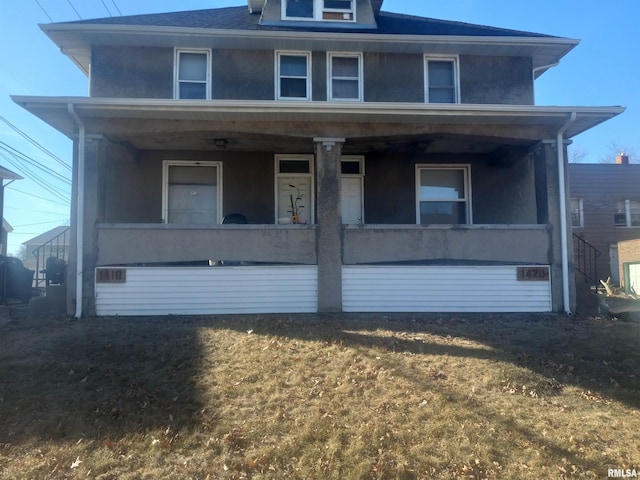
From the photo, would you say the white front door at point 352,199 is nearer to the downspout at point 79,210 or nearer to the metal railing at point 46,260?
the downspout at point 79,210

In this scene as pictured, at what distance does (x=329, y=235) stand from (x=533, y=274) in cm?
393

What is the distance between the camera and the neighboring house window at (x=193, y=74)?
10672mm

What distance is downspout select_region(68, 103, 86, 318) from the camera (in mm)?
8328

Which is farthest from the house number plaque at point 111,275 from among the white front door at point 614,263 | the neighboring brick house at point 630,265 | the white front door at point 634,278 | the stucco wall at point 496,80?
the white front door at point 614,263

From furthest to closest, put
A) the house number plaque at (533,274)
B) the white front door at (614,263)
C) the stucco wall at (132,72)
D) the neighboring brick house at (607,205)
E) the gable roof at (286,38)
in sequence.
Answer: the neighboring brick house at (607,205)
the white front door at (614,263)
the stucco wall at (132,72)
the gable roof at (286,38)
the house number plaque at (533,274)

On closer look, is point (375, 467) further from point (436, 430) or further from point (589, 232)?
point (589, 232)

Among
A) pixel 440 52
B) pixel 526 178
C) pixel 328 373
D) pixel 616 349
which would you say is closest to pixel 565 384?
pixel 616 349

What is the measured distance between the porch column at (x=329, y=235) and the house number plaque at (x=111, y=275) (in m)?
3.53

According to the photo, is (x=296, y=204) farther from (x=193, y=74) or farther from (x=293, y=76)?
(x=193, y=74)

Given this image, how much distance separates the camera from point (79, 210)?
335 inches

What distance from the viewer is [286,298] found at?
344 inches

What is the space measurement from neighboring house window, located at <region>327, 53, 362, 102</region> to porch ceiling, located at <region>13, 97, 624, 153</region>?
7.14 feet

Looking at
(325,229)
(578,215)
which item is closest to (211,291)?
(325,229)

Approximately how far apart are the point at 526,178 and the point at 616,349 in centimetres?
539
